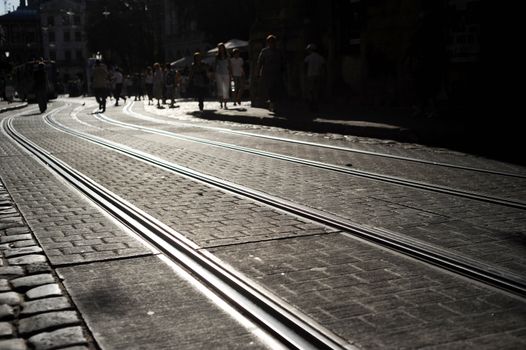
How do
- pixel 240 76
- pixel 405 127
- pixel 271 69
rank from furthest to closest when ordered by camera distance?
pixel 240 76
pixel 271 69
pixel 405 127

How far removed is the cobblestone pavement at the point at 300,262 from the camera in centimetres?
297

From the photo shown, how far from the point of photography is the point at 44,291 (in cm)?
352

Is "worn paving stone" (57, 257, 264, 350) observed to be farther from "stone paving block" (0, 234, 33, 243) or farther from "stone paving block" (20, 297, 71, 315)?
"stone paving block" (0, 234, 33, 243)

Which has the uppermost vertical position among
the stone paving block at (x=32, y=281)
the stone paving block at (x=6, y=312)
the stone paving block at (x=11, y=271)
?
the stone paving block at (x=11, y=271)

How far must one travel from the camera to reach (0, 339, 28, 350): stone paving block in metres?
2.79

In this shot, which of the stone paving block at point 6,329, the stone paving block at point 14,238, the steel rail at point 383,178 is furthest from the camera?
the steel rail at point 383,178

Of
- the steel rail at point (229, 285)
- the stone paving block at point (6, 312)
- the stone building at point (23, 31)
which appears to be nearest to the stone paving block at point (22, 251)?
the steel rail at point (229, 285)

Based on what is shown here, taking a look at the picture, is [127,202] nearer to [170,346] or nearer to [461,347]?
[170,346]

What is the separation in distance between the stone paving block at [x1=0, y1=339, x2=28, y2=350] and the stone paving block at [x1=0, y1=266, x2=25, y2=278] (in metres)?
1.05

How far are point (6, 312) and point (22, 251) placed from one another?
1.18 m

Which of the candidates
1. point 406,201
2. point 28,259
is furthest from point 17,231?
point 406,201

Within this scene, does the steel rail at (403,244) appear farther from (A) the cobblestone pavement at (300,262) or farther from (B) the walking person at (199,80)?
(B) the walking person at (199,80)

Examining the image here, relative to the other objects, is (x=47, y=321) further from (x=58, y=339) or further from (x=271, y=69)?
(x=271, y=69)

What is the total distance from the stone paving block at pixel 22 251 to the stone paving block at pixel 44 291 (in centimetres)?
78
